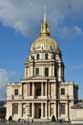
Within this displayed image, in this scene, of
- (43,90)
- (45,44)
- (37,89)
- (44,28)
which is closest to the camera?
(43,90)

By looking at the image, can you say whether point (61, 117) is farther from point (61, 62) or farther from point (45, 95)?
point (61, 62)

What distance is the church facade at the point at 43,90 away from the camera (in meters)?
114

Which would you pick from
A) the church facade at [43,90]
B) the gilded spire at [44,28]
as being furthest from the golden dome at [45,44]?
the gilded spire at [44,28]

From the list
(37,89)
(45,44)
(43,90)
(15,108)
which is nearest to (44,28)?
(45,44)

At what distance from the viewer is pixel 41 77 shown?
116 metres

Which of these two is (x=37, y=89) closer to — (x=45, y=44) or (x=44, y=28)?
(x=45, y=44)

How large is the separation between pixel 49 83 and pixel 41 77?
247 centimetres

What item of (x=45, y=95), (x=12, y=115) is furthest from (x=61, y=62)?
(x=12, y=115)

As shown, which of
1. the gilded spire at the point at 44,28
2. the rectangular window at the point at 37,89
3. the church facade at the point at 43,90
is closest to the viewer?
the church facade at the point at 43,90

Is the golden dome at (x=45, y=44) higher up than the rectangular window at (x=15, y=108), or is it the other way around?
the golden dome at (x=45, y=44)

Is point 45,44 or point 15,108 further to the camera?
point 45,44

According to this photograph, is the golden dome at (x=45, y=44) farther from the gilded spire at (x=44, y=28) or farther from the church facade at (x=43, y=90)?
the gilded spire at (x=44, y=28)

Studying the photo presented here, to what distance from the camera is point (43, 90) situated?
379ft

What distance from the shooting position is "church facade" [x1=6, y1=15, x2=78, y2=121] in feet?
374
